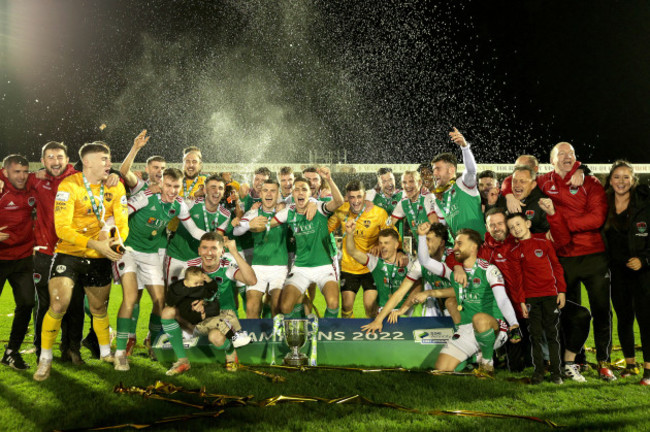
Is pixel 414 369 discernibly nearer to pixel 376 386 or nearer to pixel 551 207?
pixel 376 386

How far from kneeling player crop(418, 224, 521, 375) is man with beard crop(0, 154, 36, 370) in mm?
4527

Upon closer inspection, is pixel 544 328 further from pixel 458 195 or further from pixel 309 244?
pixel 309 244

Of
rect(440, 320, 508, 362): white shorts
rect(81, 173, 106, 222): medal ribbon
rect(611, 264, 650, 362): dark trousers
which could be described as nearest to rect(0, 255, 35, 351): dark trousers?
rect(81, 173, 106, 222): medal ribbon

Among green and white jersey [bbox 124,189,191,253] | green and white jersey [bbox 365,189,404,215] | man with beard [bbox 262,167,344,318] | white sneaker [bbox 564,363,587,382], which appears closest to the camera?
white sneaker [bbox 564,363,587,382]

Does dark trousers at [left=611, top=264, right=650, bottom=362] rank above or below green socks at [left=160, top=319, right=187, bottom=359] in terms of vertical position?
above

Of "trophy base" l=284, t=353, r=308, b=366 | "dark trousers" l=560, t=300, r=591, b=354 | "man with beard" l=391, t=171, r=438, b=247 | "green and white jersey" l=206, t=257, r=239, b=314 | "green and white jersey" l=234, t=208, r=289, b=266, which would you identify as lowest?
"trophy base" l=284, t=353, r=308, b=366

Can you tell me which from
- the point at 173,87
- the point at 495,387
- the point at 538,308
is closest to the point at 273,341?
the point at 495,387

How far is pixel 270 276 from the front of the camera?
6.59 metres

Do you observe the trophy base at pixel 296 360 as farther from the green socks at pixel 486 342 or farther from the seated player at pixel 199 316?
the green socks at pixel 486 342

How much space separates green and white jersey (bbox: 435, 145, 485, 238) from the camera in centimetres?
611

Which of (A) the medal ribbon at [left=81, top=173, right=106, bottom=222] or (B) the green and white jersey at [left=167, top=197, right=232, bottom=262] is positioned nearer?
(A) the medal ribbon at [left=81, top=173, right=106, bottom=222]

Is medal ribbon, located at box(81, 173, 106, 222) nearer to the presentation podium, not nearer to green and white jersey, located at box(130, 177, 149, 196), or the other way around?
green and white jersey, located at box(130, 177, 149, 196)

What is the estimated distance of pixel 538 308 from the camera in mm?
4961

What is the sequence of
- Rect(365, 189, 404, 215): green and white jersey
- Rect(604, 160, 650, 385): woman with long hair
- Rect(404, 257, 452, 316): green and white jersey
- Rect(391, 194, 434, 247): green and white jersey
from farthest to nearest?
Rect(365, 189, 404, 215): green and white jersey, Rect(391, 194, 434, 247): green and white jersey, Rect(404, 257, 452, 316): green and white jersey, Rect(604, 160, 650, 385): woman with long hair
